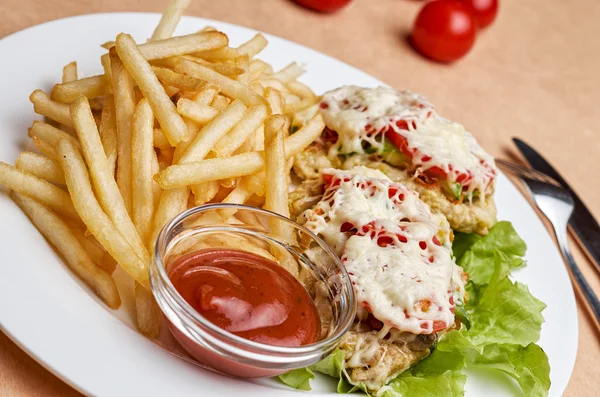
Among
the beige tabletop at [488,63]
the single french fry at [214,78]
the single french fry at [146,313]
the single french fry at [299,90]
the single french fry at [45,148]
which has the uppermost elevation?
the single french fry at [214,78]

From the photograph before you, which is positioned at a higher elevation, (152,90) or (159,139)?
(152,90)

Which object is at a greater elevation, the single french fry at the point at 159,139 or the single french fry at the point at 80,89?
the single french fry at the point at 159,139

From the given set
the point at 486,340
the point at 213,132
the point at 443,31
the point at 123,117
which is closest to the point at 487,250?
the point at 486,340

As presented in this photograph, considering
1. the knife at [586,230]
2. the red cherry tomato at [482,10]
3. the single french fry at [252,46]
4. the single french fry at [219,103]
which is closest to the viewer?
the single french fry at [219,103]

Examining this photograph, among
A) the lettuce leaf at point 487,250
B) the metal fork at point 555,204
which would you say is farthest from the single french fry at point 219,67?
the metal fork at point 555,204

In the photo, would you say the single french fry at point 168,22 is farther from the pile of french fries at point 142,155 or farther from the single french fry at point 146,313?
the single french fry at point 146,313

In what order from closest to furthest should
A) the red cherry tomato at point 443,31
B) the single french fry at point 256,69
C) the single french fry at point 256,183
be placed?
the single french fry at point 256,183 < the single french fry at point 256,69 < the red cherry tomato at point 443,31

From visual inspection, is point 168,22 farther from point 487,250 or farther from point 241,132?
point 487,250
